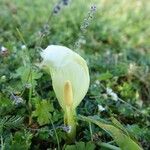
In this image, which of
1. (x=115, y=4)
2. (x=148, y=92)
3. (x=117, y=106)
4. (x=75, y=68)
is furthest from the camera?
(x=115, y=4)

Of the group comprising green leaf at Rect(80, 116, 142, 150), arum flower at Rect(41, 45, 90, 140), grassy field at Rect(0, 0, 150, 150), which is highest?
arum flower at Rect(41, 45, 90, 140)

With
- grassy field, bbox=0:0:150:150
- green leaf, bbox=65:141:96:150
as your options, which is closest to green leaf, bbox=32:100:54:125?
grassy field, bbox=0:0:150:150

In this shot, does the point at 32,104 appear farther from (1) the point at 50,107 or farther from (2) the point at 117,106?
(2) the point at 117,106

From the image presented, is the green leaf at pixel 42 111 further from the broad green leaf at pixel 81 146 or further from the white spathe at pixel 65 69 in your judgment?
the broad green leaf at pixel 81 146

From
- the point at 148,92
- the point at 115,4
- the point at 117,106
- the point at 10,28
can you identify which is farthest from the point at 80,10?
the point at 117,106

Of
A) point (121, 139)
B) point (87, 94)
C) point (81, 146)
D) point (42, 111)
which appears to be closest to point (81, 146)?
point (81, 146)

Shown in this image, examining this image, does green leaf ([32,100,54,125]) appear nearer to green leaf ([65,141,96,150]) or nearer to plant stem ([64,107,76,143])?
plant stem ([64,107,76,143])
